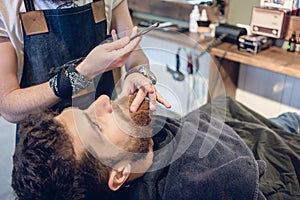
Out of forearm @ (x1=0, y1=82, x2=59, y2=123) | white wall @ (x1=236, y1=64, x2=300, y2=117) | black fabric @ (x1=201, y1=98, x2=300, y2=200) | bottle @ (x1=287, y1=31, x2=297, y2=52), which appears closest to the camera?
forearm @ (x1=0, y1=82, x2=59, y2=123)

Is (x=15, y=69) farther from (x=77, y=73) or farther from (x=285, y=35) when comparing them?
(x=285, y=35)

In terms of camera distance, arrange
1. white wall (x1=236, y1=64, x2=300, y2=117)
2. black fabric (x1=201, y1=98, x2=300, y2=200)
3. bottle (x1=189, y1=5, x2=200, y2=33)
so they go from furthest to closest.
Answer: bottle (x1=189, y1=5, x2=200, y2=33)
white wall (x1=236, y1=64, x2=300, y2=117)
black fabric (x1=201, y1=98, x2=300, y2=200)

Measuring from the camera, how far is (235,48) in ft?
6.40

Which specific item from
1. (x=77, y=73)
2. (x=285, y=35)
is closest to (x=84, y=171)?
(x=77, y=73)

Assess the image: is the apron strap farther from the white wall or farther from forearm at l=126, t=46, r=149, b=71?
the white wall

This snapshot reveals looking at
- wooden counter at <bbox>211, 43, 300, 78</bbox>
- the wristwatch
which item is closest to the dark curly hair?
the wristwatch

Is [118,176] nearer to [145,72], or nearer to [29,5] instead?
[145,72]

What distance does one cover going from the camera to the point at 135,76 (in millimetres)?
1024

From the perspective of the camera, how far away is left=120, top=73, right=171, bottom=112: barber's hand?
96 centimetres

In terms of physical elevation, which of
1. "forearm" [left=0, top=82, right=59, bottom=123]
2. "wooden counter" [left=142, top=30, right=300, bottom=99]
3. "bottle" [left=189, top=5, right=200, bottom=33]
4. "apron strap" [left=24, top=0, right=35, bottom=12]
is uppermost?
"apron strap" [left=24, top=0, right=35, bottom=12]

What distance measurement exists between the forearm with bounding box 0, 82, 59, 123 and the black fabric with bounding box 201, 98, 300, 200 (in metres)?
0.59

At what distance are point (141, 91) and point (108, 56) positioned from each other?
137mm

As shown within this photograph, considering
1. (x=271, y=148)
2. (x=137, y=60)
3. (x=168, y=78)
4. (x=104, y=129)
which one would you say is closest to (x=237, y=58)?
(x=271, y=148)

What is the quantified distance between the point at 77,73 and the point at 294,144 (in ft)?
2.89
